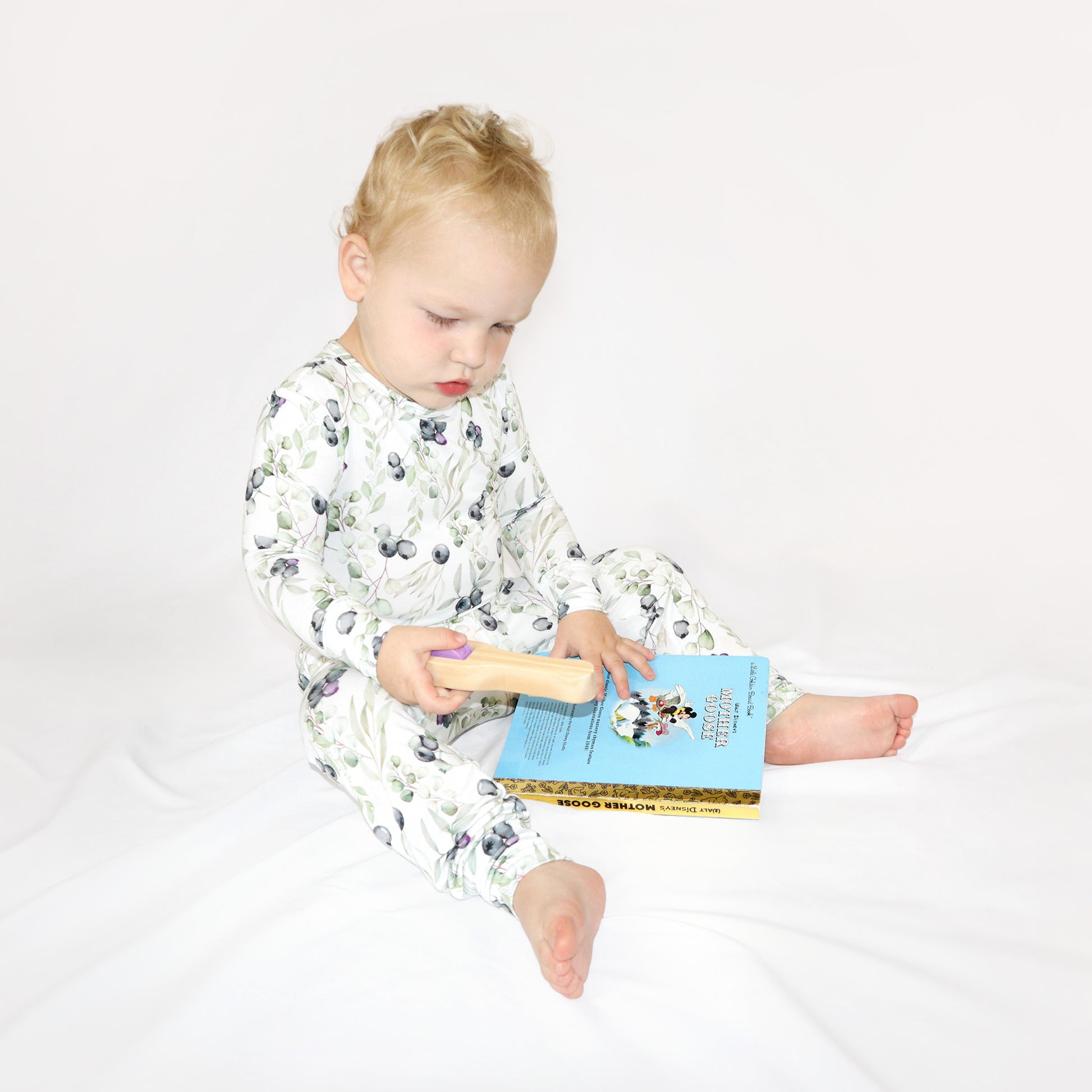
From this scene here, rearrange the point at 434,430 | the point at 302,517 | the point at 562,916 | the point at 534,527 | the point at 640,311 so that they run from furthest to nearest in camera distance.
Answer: the point at 640,311 → the point at 534,527 → the point at 434,430 → the point at 302,517 → the point at 562,916

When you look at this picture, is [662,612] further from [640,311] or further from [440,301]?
[640,311]

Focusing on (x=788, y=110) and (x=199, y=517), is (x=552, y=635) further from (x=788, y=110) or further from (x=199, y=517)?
(x=788, y=110)

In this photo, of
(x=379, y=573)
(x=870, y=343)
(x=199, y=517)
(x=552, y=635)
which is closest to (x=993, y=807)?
(x=552, y=635)

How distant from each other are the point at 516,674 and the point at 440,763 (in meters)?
0.12

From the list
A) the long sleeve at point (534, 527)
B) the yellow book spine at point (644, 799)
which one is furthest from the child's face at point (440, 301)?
the yellow book spine at point (644, 799)

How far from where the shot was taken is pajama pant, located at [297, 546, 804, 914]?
1018 millimetres

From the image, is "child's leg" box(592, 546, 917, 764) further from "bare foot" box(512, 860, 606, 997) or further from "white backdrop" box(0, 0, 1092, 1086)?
"bare foot" box(512, 860, 606, 997)

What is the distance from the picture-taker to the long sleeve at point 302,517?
1068 mm

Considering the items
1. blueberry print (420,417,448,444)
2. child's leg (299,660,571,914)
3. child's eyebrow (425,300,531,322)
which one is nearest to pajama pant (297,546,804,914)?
child's leg (299,660,571,914)

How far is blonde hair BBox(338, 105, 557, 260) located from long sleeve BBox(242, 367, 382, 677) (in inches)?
6.2

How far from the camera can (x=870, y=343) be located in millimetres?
1808

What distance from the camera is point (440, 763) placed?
1.06 m

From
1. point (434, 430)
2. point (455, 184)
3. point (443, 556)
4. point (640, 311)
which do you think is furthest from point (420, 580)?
point (640, 311)

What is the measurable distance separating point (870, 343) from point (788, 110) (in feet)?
1.24
